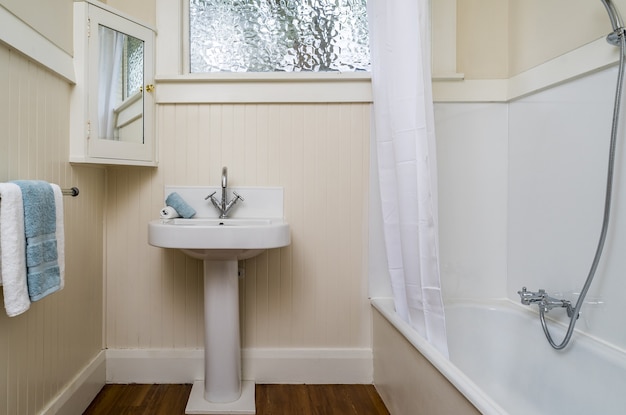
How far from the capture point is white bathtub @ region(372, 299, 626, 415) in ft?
3.59

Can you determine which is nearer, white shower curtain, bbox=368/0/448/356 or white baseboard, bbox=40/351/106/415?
white shower curtain, bbox=368/0/448/356

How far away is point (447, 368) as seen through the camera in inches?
40.0

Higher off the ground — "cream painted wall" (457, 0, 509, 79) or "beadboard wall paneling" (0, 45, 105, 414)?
"cream painted wall" (457, 0, 509, 79)

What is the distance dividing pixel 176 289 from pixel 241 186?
0.59 m

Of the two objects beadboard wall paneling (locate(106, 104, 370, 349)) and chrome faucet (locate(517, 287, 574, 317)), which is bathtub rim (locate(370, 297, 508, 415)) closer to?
beadboard wall paneling (locate(106, 104, 370, 349))

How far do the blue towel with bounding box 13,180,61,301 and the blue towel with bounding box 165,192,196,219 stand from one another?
0.56m

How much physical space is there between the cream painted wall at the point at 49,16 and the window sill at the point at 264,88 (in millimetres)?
405

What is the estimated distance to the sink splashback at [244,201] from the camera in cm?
182

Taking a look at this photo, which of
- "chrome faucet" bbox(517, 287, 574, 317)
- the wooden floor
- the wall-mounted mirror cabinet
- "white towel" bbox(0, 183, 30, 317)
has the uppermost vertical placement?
the wall-mounted mirror cabinet

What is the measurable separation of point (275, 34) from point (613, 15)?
1.36m

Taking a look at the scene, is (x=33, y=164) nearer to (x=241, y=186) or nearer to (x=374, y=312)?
(x=241, y=186)

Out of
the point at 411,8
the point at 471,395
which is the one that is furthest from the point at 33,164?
the point at 471,395

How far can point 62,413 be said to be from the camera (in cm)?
140

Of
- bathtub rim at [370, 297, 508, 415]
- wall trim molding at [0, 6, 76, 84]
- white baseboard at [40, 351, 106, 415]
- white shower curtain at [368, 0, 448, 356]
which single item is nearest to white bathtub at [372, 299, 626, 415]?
bathtub rim at [370, 297, 508, 415]
